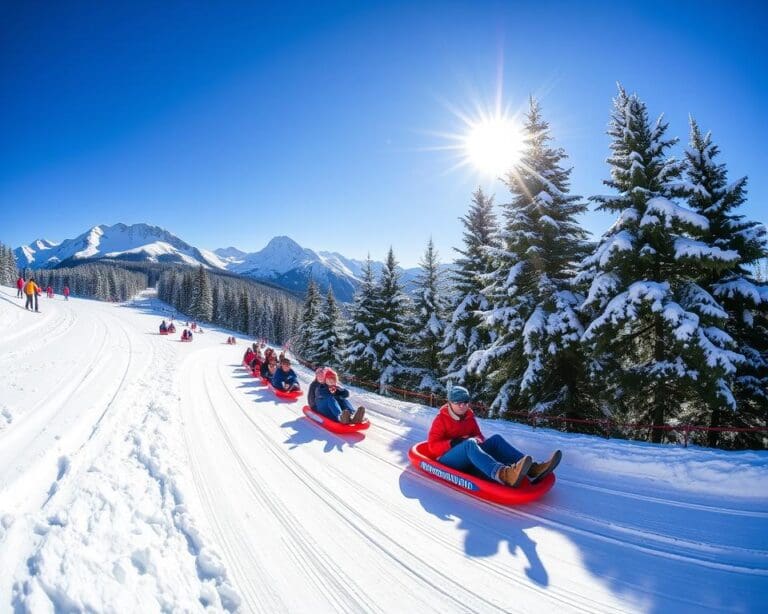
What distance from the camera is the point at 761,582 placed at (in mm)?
2844

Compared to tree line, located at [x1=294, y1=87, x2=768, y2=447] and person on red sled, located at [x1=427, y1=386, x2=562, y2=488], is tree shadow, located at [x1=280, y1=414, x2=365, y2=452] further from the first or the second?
tree line, located at [x1=294, y1=87, x2=768, y2=447]

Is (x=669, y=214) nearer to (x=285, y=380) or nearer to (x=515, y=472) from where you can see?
(x=515, y=472)

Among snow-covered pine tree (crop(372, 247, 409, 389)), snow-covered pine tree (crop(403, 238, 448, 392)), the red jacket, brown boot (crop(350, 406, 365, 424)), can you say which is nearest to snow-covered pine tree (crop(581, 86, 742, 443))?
the red jacket

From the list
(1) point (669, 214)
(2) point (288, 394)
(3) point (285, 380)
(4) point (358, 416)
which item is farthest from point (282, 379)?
(1) point (669, 214)

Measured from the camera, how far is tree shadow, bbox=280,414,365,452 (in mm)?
6341

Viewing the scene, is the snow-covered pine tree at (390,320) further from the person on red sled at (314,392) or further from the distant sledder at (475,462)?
the distant sledder at (475,462)

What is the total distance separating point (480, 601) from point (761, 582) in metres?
2.26

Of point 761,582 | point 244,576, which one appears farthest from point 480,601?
point 761,582

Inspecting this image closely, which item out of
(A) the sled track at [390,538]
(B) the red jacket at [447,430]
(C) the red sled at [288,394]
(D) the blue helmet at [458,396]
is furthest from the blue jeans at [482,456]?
(C) the red sled at [288,394]

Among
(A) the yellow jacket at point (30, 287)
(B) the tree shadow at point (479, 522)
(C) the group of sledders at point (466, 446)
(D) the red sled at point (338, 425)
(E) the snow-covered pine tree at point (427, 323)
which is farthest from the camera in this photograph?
(A) the yellow jacket at point (30, 287)

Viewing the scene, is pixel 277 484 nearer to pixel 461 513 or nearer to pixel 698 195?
pixel 461 513

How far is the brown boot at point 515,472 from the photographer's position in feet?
13.1

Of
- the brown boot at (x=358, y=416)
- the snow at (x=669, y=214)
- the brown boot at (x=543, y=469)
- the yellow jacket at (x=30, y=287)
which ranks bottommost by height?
the brown boot at (x=358, y=416)

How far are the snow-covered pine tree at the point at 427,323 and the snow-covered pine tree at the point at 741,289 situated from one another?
32.0 feet
